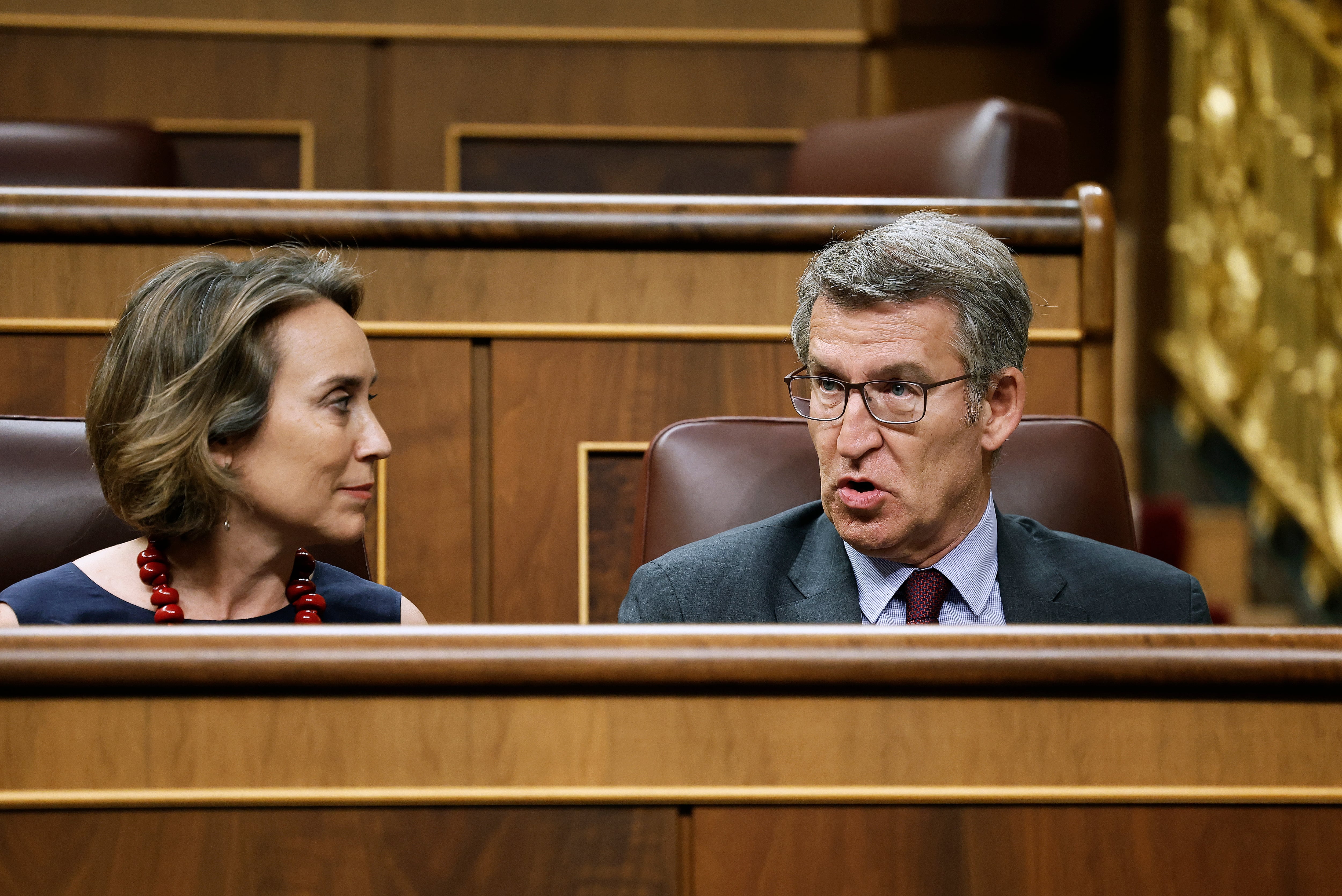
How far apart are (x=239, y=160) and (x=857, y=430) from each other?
1235 mm

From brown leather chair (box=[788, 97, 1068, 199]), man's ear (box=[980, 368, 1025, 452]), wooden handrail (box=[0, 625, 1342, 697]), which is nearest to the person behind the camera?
wooden handrail (box=[0, 625, 1342, 697])

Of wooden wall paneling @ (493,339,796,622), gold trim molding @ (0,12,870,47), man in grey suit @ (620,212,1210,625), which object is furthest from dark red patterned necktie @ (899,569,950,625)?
gold trim molding @ (0,12,870,47)

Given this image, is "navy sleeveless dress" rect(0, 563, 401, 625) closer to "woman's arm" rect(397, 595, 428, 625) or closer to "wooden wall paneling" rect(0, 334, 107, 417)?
"woman's arm" rect(397, 595, 428, 625)

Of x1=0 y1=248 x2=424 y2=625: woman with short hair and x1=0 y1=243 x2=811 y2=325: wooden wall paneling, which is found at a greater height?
x1=0 y1=243 x2=811 y2=325: wooden wall paneling

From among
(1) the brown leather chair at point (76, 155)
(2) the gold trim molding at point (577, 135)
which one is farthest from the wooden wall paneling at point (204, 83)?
(1) the brown leather chair at point (76, 155)

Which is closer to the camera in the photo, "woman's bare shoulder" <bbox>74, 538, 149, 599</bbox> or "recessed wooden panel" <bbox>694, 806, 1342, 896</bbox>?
"recessed wooden panel" <bbox>694, 806, 1342, 896</bbox>

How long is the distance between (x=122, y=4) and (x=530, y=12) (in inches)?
22.0

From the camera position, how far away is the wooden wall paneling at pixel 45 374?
1.05m

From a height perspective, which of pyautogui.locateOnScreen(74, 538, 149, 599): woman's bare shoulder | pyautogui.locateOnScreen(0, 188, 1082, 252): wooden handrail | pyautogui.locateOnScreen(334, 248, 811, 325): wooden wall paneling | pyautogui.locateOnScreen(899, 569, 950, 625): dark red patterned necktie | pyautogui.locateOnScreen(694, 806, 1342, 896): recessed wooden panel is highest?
pyautogui.locateOnScreen(0, 188, 1082, 252): wooden handrail

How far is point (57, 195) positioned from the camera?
1.07m

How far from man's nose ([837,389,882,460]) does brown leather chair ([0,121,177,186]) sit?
1.01 meters

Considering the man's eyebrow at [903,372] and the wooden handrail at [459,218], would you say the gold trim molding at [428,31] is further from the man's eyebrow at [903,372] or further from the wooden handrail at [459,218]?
the man's eyebrow at [903,372]

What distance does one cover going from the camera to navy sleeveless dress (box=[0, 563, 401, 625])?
787 mm

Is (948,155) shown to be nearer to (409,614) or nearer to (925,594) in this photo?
(925,594)
